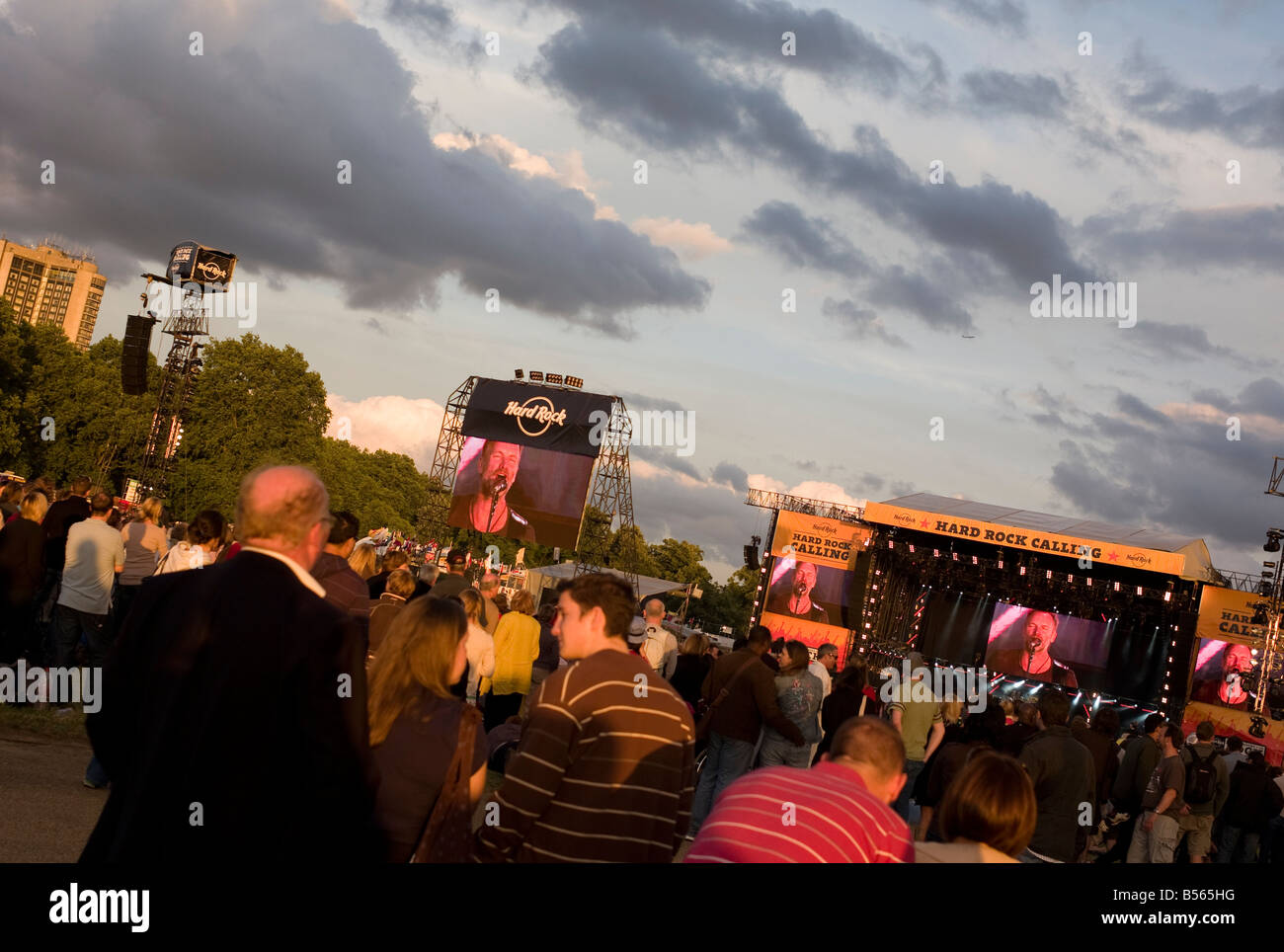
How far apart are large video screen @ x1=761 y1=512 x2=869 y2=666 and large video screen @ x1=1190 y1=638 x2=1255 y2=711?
384 inches

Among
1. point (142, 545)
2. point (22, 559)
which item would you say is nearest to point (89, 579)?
point (22, 559)

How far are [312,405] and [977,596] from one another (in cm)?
3229

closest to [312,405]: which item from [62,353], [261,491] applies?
[62,353]

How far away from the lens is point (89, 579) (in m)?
8.23

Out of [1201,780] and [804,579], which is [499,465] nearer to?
[804,579]

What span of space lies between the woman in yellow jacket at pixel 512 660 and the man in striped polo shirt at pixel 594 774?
18.4 ft

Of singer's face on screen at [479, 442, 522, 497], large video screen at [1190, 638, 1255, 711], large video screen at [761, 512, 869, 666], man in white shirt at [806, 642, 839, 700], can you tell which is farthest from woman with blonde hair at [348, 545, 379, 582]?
large video screen at [1190, 638, 1255, 711]

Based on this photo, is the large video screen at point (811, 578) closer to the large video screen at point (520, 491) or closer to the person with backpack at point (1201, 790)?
the large video screen at point (520, 491)

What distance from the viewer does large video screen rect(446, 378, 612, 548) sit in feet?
104

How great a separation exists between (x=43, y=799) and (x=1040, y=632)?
2994 cm

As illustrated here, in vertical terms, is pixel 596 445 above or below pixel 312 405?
below
